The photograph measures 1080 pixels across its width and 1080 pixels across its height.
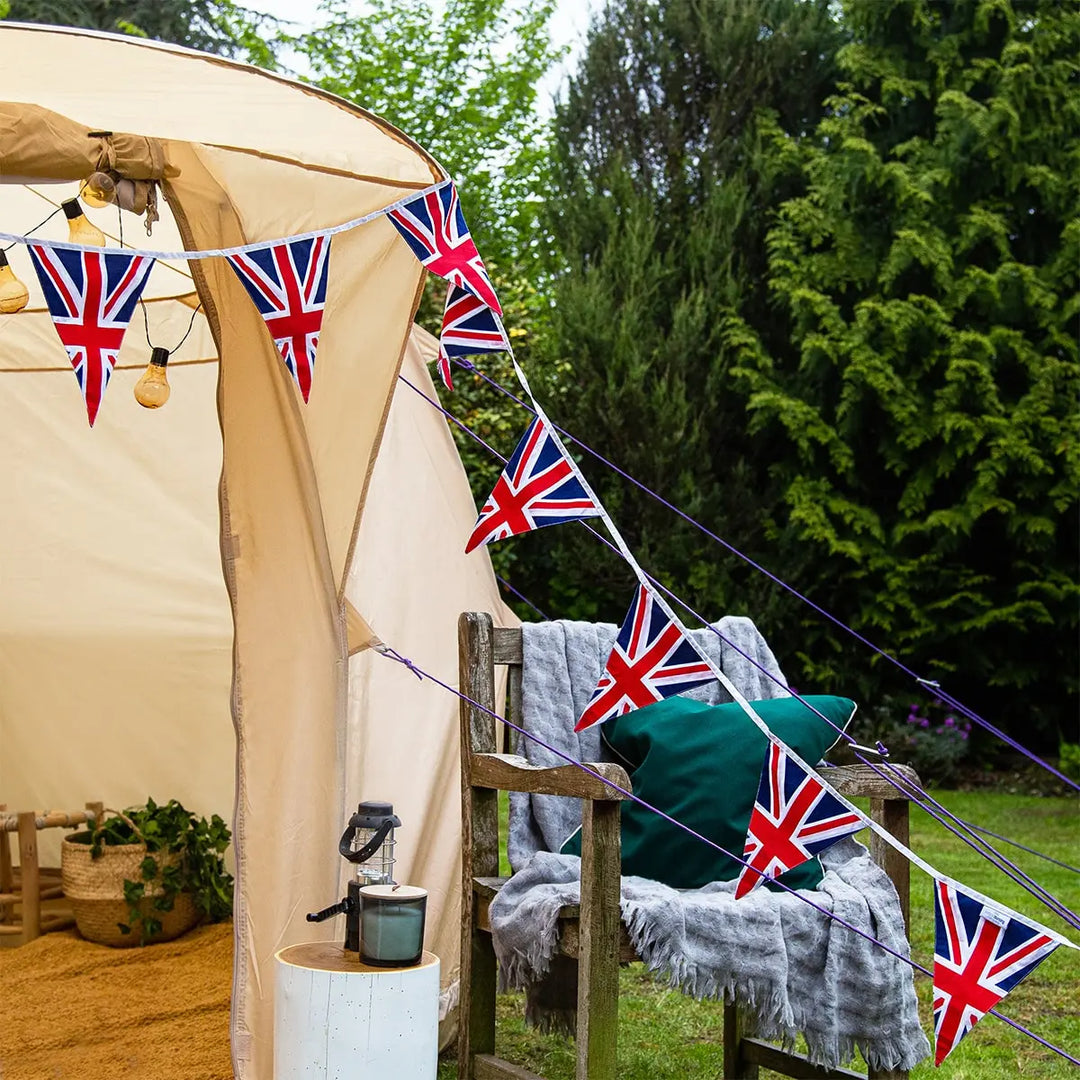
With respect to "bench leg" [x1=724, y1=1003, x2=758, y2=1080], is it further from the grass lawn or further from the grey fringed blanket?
the grey fringed blanket

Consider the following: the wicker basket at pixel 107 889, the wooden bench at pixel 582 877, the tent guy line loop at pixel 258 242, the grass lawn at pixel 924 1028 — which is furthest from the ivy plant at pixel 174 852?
the tent guy line loop at pixel 258 242

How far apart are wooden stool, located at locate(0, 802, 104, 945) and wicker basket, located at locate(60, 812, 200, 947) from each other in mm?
93

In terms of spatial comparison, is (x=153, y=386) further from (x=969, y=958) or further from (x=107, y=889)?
(x=969, y=958)

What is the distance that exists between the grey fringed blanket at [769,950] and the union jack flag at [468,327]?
1.09 metres

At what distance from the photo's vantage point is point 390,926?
227cm

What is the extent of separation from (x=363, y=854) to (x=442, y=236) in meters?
1.18

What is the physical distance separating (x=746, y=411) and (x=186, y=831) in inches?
164

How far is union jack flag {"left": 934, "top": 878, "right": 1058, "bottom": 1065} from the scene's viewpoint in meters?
1.96

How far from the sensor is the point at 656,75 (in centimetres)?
758

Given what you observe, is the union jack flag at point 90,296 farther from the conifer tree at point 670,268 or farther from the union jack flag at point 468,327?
the conifer tree at point 670,268

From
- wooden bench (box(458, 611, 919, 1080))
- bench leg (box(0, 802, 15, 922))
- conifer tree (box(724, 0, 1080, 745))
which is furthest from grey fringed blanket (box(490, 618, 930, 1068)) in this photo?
conifer tree (box(724, 0, 1080, 745))

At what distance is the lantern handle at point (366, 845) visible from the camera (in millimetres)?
2383

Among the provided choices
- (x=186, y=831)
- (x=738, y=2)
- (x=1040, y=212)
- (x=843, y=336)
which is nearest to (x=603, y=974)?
(x=186, y=831)

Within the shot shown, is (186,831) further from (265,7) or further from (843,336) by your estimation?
(265,7)
